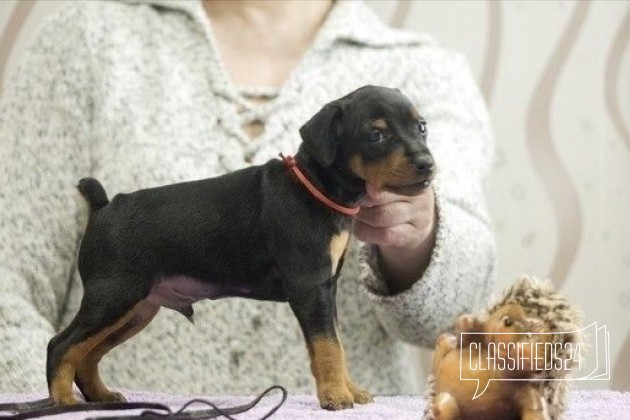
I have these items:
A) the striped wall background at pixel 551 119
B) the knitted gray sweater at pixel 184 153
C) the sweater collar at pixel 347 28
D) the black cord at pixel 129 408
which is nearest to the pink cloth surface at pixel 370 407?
the black cord at pixel 129 408

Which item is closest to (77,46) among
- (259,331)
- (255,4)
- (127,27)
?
(127,27)

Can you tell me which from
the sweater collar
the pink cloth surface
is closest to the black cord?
the pink cloth surface

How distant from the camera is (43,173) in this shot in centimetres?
87

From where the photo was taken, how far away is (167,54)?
3.09 ft

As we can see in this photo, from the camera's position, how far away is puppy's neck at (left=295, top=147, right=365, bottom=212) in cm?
53

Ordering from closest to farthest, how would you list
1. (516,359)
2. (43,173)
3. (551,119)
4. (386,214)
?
(516,359)
(386,214)
(43,173)
(551,119)

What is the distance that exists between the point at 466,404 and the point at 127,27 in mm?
649

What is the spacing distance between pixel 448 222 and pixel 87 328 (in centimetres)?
34

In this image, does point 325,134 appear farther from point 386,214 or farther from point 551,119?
point 551,119

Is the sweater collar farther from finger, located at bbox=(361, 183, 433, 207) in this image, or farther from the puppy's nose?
the puppy's nose

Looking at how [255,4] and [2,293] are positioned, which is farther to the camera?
[255,4]

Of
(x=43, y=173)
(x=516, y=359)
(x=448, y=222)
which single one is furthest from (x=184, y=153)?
(x=516, y=359)

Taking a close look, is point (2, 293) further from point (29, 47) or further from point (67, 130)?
point (29, 47)

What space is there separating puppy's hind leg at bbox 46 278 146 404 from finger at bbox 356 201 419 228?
0.61 feet
